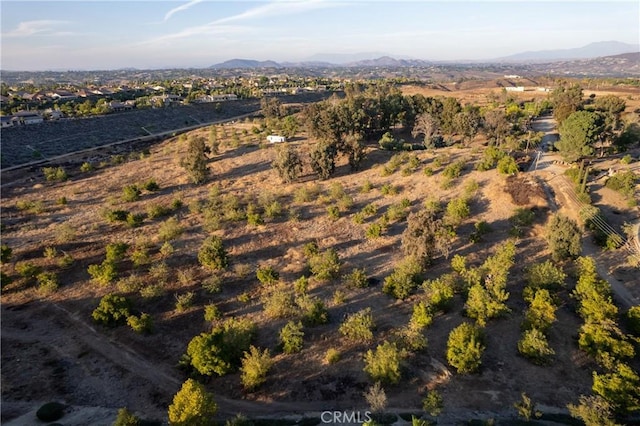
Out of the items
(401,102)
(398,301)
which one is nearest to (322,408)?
(398,301)

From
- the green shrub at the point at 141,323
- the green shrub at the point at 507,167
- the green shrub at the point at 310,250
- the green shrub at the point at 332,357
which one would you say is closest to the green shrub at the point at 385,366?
the green shrub at the point at 332,357

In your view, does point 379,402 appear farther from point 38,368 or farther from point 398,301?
point 38,368

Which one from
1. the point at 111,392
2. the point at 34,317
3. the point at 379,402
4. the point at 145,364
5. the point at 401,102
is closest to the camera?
the point at 379,402

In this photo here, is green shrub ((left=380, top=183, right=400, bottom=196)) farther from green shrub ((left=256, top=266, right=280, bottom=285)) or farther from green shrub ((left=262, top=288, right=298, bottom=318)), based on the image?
green shrub ((left=262, top=288, right=298, bottom=318))

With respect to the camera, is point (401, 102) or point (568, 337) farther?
point (401, 102)

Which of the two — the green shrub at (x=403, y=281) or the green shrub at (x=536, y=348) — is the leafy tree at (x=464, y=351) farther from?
the green shrub at (x=403, y=281)
